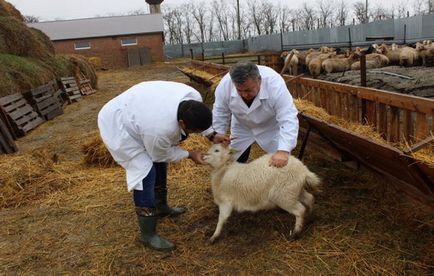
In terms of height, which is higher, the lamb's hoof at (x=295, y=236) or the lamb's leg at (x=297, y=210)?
the lamb's leg at (x=297, y=210)

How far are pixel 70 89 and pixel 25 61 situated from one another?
119 inches

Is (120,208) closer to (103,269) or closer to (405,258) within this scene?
(103,269)

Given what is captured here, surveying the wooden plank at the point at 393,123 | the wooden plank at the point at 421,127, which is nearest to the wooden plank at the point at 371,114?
the wooden plank at the point at 393,123

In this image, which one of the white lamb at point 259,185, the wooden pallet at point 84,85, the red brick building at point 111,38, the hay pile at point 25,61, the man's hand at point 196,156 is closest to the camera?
the white lamb at point 259,185

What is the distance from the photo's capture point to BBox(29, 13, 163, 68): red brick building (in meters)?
43.6

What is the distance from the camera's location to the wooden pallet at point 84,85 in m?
19.9

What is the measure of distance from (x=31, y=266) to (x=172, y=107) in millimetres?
2136

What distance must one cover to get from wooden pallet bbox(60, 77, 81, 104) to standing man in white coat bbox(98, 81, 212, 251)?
46.4ft

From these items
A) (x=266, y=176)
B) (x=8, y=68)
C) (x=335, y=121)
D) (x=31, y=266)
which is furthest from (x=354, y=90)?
(x=8, y=68)

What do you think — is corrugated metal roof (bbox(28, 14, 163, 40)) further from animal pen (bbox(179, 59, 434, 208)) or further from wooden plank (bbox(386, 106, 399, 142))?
wooden plank (bbox(386, 106, 399, 142))

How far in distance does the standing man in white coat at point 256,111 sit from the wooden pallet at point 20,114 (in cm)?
800

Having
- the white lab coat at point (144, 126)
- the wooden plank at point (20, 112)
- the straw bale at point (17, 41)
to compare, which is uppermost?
the straw bale at point (17, 41)

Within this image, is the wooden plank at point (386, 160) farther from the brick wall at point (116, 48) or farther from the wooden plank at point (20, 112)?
the brick wall at point (116, 48)

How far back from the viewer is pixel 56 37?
44.3 metres
